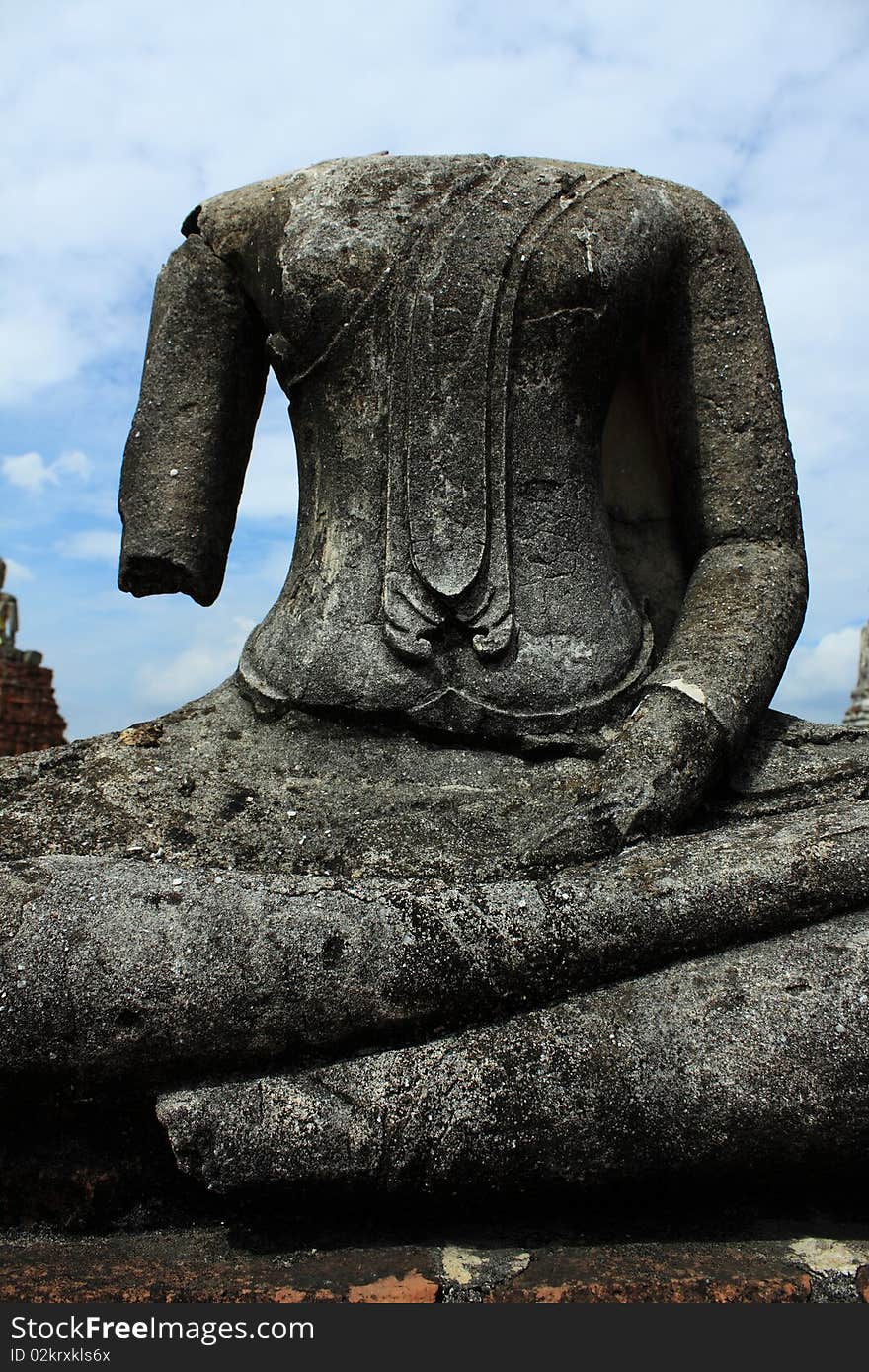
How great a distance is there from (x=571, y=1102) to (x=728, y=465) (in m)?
1.79

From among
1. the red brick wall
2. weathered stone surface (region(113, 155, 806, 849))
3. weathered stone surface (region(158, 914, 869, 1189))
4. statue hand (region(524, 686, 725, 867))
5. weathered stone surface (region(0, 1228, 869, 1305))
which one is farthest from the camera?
the red brick wall

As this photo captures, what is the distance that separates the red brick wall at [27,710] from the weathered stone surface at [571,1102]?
1555 cm

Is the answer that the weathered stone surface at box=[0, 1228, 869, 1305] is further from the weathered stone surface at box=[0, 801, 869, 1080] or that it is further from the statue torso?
the statue torso

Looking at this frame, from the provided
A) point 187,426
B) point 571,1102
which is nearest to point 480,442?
point 187,426

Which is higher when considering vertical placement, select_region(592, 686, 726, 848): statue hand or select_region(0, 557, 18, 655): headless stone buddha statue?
select_region(0, 557, 18, 655): headless stone buddha statue

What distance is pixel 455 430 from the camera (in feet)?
9.87

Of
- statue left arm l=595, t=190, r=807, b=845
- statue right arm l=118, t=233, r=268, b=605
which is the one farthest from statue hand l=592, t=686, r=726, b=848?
statue right arm l=118, t=233, r=268, b=605

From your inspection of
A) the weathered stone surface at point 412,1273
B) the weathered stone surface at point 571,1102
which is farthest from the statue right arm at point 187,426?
the weathered stone surface at point 412,1273

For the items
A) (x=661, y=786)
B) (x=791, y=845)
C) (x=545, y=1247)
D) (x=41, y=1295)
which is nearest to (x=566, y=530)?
(x=661, y=786)

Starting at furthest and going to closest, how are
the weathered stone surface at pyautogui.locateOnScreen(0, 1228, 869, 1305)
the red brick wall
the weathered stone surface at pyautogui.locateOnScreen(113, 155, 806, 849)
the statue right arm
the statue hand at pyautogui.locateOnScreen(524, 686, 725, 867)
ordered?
the red brick wall → the statue right arm → the weathered stone surface at pyautogui.locateOnScreen(113, 155, 806, 849) → the statue hand at pyautogui.locateOnScreen(524, 686, 725, 867) → the weathered stone surface at pyautogui.locateOnScreen(0, 1228, 869, 1305)

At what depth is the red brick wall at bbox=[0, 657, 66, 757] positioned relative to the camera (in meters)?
17.0

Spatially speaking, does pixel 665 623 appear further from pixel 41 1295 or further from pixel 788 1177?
pixel 41 1295

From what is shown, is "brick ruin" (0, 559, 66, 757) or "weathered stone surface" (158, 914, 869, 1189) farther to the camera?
"brick ruin" (0, 559, 66, 757)

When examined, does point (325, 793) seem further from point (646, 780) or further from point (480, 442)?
point (480, 442)
